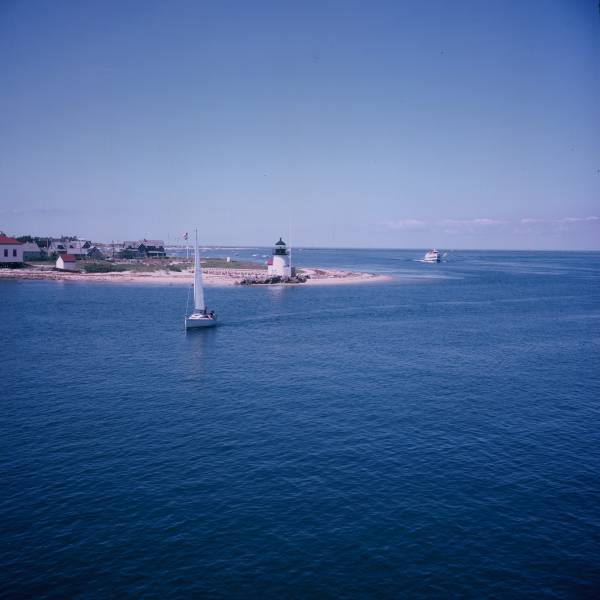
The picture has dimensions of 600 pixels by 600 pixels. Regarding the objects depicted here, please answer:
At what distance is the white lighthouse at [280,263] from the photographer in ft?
507

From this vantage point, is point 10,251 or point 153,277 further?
Result: point 10,251

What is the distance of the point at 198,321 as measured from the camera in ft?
249

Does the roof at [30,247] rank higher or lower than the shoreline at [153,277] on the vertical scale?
higher

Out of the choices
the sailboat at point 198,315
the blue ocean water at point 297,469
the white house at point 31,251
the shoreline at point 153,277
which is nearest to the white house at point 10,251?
the shoreline at point 153,277

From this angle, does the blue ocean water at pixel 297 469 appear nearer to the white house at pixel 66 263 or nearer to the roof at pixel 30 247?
the white house at pixel 66 263

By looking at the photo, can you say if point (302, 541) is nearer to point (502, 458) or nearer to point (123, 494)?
point (123, 494)

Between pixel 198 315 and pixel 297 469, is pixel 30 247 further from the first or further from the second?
pixel 297 469

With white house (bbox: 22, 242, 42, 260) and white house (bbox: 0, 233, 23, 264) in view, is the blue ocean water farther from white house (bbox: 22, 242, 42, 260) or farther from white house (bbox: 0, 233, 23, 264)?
white house (bbox: 22, 242, 42, 260)

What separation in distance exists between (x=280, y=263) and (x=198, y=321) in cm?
8194

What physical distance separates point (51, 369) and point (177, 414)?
19.7m

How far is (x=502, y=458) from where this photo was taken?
3262 cm

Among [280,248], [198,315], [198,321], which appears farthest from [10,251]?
[198,321]

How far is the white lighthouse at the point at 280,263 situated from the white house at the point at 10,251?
87182 mm

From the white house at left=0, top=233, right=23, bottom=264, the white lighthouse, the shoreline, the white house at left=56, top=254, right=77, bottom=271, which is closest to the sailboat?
the shoreline
